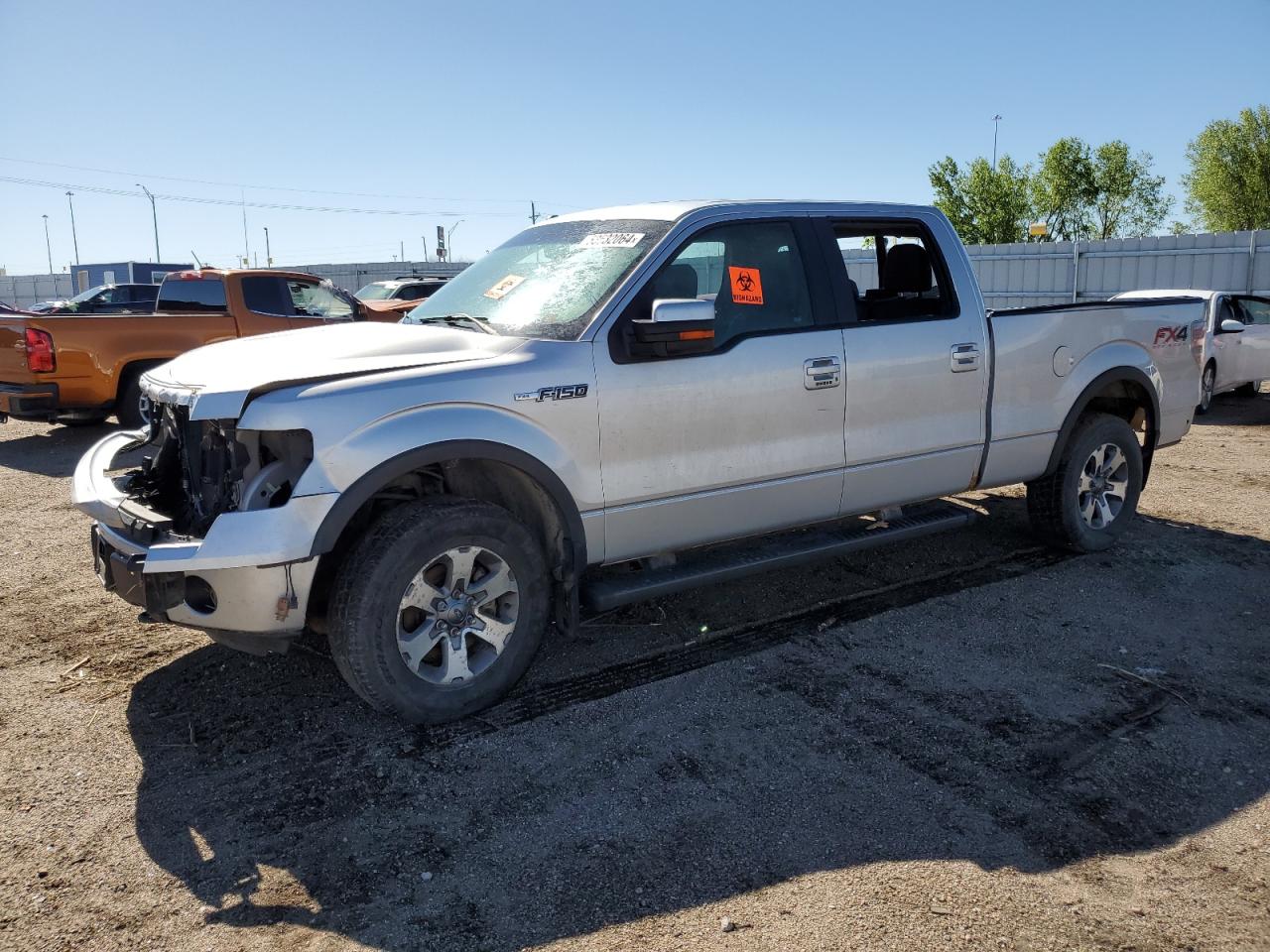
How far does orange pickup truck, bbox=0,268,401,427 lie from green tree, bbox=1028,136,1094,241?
4912 centimetres

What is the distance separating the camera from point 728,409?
444cm

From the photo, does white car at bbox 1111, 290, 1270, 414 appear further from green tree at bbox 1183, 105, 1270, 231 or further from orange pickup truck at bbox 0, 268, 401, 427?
green tree at bbox 1183, 105, 1270, 231

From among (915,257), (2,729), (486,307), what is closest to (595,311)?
(486,307)

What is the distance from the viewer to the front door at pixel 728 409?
4.20 meters

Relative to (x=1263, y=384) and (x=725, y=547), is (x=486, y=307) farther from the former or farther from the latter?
(x=1263, y=384)

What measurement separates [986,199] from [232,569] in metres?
54.4

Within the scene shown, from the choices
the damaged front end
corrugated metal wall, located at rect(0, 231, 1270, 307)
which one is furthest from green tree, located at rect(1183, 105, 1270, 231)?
the damaged front end

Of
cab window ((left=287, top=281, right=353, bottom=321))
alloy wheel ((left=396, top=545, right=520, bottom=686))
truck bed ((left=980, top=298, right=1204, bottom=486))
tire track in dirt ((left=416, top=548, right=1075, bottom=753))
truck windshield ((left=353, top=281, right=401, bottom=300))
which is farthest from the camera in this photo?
truck windshield ((left=353, top=281, right=401, bottom=300))

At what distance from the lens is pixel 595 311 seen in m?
4.21

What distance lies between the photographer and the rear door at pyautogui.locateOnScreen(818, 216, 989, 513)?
491 centimetres

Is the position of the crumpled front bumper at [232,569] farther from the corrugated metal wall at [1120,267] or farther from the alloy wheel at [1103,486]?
the corrugated metal wall at [1120,267]

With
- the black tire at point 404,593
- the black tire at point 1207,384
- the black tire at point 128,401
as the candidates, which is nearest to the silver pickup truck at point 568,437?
the black tire at point 404,593

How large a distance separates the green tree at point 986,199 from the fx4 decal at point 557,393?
51261 millimetres

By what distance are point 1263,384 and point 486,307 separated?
53.8 feet
